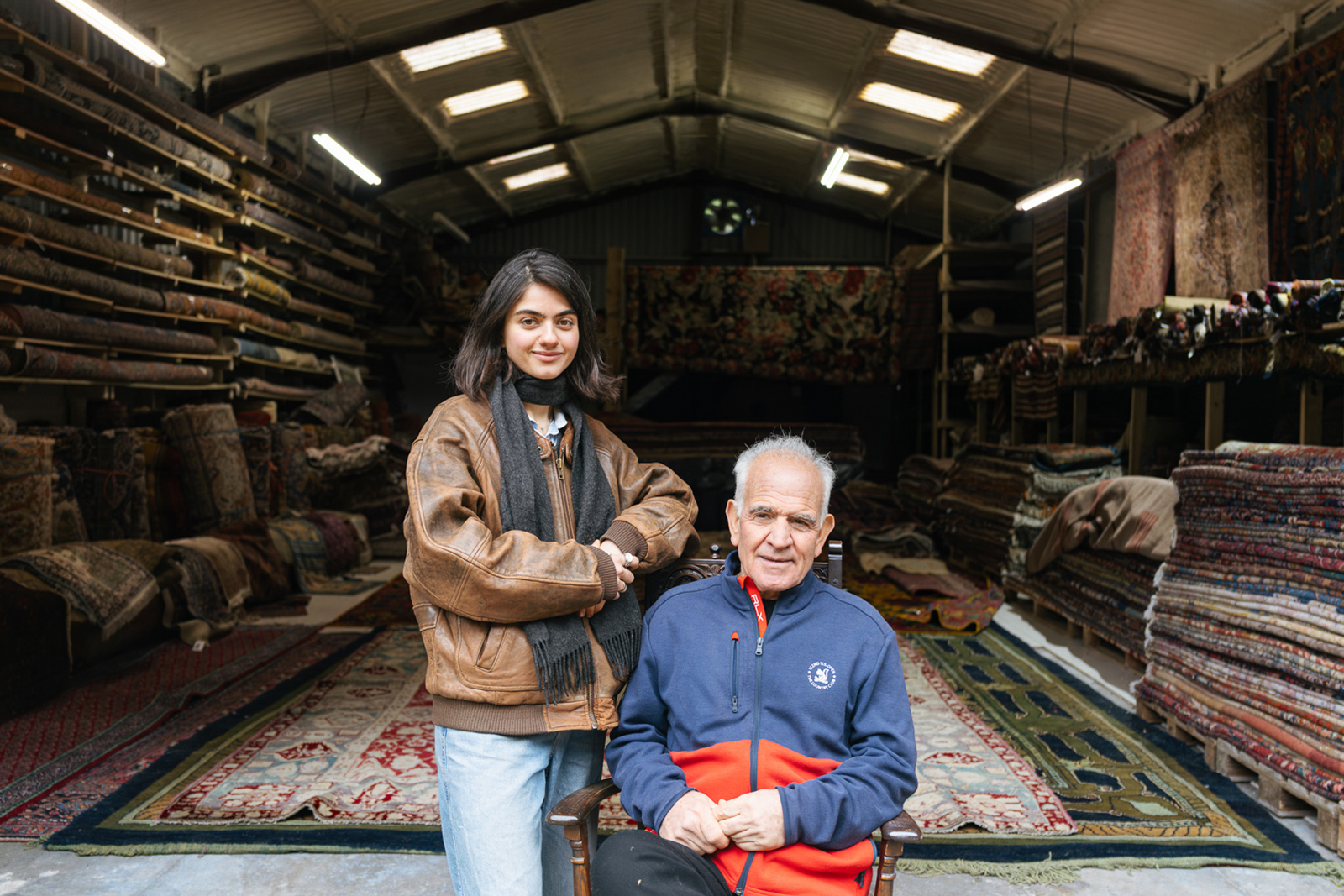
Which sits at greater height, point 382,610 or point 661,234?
point 661,234

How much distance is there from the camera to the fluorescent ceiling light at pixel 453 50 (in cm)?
769

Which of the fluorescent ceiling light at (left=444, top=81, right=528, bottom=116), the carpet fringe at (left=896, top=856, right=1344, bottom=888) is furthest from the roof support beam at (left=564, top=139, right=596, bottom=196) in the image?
the carpet fringe at (left=896, top=856, right=1344, bottom=888)

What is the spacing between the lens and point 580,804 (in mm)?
1632

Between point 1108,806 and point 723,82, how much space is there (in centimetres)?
906

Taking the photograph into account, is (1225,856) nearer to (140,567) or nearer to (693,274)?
(140,567)

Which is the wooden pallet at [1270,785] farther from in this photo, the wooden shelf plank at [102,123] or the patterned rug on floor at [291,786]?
the wooden shelf plank at [102,123]

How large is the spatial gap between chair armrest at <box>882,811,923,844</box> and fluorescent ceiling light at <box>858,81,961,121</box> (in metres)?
8.28

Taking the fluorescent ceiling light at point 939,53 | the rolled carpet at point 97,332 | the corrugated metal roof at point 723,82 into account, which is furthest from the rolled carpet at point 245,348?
the fluorescent ceiling light at point 939,53

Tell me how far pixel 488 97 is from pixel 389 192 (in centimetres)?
246

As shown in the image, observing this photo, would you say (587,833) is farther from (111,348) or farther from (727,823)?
(111,348)

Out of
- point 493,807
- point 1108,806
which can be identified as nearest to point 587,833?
point 493,807

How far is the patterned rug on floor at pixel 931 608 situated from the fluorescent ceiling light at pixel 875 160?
570cm

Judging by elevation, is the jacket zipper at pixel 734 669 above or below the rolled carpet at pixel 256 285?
below

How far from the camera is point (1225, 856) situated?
2633 mm
